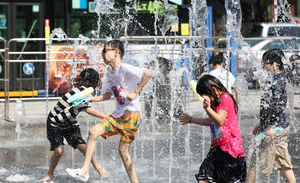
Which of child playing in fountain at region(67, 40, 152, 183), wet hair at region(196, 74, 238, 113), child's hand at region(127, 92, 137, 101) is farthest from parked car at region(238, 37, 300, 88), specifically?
wet hair at region(196, 74, 238, 113)

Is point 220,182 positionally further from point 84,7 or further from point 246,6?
point 246,6

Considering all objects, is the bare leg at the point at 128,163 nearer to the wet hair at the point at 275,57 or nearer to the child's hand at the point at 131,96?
the child's hand at the point at 131,96

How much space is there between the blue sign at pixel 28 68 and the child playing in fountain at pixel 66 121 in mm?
7390

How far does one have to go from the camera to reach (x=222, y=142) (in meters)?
3.17

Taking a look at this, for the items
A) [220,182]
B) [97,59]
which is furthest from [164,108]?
[220,182]

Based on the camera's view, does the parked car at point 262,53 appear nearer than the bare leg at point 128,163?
No

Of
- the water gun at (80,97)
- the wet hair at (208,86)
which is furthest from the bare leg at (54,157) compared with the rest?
the wet hair at (208,86)

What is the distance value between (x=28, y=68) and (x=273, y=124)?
909cm

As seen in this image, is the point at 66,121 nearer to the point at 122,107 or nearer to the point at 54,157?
the point at 54,157

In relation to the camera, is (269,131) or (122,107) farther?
(122,107)

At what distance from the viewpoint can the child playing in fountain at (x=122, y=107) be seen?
389cm

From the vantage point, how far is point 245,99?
38.6ft

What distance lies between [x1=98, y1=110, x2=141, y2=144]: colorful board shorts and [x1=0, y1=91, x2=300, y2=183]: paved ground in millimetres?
711

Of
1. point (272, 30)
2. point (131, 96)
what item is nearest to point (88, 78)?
point (131, 96)
